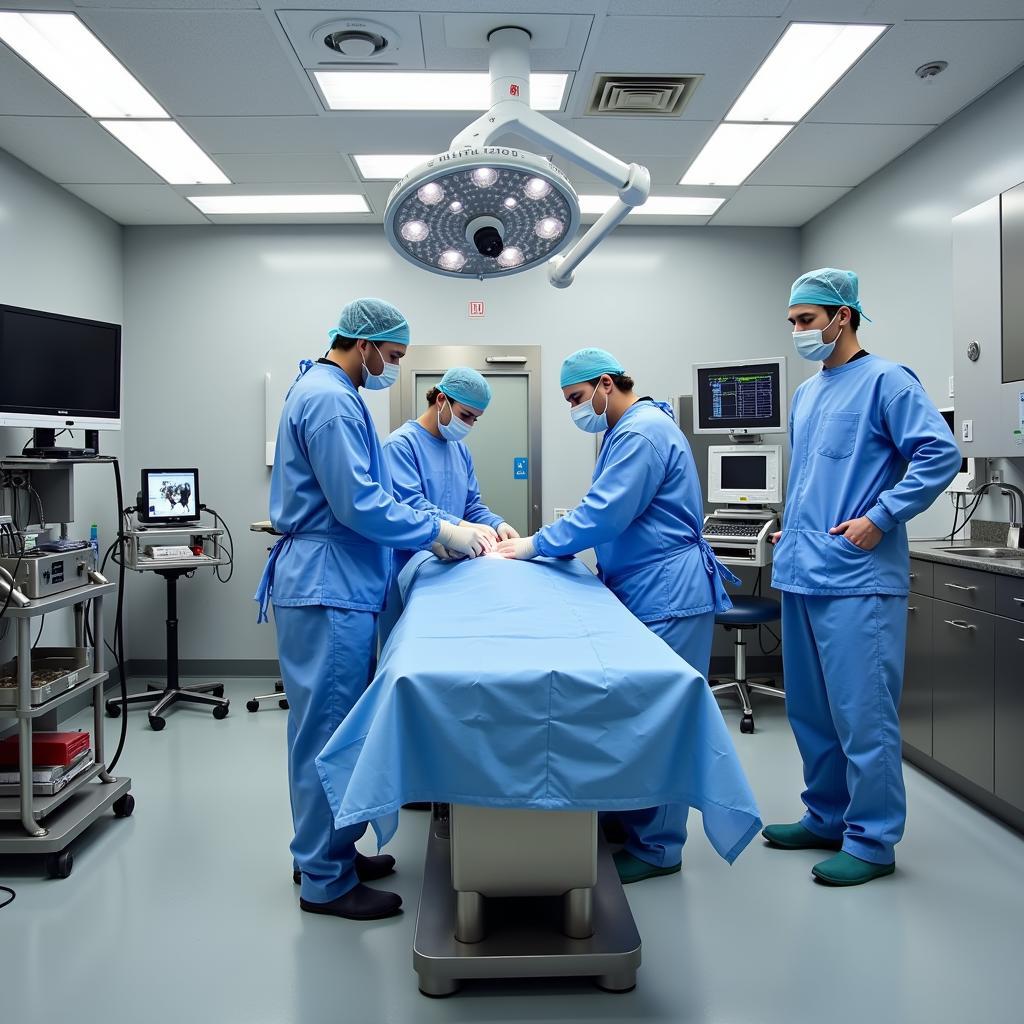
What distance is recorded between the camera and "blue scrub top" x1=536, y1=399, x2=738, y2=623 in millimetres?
2381

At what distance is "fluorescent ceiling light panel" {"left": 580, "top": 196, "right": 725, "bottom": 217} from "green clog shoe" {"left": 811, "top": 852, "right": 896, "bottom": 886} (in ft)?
11.5

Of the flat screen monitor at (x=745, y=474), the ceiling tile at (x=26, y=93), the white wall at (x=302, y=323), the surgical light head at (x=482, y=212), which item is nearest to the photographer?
the surgical light head at (x=482, y=212)

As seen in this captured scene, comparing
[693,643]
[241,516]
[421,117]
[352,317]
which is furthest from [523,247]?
[241,516]

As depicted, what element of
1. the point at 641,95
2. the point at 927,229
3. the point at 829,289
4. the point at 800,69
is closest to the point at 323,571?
the point at 829,289

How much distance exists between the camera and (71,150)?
389 cm

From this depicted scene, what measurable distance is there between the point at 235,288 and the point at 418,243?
3847mm

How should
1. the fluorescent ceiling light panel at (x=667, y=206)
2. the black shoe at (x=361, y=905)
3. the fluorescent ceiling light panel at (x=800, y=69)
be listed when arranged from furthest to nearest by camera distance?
the fluorescent ceiling light panel at (x=667, y=206) → the fluorescent ceiling light panel at (x=800, y=69) → the black shoe at (x=361, y=905)

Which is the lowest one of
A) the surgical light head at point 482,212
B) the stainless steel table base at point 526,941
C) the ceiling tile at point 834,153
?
the stainless steel table base at point 526,941

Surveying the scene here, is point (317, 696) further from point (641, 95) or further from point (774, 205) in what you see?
point (774, 205)

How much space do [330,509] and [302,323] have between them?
321cm

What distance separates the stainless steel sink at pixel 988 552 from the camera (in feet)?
10.6

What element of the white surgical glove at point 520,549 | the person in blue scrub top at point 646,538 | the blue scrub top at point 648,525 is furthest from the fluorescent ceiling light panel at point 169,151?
the blue scrub top at point 648,525

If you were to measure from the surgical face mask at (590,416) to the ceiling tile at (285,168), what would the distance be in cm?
217

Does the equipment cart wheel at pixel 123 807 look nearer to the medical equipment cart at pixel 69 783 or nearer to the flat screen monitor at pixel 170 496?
the medical equipment cart at pixel 69 783
